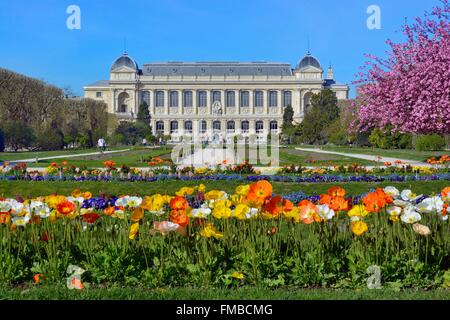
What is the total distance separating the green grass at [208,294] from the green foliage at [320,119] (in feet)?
149

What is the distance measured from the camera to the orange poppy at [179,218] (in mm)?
4469

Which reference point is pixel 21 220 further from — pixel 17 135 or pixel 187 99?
pixel 187 99

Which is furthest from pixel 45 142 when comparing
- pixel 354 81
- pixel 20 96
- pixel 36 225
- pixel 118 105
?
pixel 118 105

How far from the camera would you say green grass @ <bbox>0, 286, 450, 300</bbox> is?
4.05 metres

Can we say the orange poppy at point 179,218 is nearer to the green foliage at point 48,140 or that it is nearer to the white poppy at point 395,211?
the white poppy at point 395,211

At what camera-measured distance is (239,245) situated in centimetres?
491

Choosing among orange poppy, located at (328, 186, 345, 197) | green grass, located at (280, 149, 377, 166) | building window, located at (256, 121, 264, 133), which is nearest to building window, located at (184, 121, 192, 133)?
building window, located at (256, 121, 264, 133)

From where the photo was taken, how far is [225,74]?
96.1 metres

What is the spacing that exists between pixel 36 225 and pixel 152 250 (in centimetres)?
106

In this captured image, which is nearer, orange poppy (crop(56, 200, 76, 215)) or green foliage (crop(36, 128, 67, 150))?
orange poppy (crop(56, 200, 76, 215))

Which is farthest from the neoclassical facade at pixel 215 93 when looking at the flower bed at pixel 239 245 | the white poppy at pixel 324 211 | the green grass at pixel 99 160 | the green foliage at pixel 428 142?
the white poppy at pixel 324 211

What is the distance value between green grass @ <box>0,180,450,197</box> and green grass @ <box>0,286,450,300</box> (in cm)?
690

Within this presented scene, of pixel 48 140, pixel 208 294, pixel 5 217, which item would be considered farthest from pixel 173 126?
pixel 208 294

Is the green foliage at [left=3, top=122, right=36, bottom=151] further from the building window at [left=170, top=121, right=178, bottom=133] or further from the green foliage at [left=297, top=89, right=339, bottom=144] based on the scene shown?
the building window at [left=170, top=121, right=178, bottom=133]
